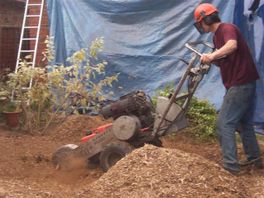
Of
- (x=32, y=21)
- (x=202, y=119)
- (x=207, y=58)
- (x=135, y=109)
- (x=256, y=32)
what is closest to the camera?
(x=207, y=58)

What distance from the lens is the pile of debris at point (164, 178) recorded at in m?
4.97

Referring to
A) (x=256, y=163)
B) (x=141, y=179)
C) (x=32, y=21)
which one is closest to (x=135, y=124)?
(x=141, y=179)

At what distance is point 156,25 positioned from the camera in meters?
9.60

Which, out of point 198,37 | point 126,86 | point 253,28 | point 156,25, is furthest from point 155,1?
point 253,28

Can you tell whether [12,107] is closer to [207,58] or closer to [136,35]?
[136,35]

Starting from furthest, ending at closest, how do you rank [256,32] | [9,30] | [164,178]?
1. [9,30]
2. [256,32]
3. [164,178]

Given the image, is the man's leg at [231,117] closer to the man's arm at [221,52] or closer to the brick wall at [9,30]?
the man's arm at [221,52]

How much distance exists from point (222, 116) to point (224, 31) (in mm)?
926

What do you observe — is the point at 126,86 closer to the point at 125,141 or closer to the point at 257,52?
the point at 257,52

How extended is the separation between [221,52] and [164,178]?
1.48 meters

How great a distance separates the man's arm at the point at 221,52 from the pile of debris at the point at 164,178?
1.01 metres

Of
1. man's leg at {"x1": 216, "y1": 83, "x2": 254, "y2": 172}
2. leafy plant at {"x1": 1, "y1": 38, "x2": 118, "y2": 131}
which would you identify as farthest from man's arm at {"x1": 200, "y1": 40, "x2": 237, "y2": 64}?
leafy plant at {"x1": 1, "y1": 38, "x2": 118, "y2": 131}

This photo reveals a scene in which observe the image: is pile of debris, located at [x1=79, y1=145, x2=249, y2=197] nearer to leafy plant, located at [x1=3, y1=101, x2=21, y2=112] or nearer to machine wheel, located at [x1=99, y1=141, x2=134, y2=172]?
machine wheel, located at [x1=99, y1=141, x2=134, y2=172]

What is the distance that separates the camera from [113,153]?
20.1ft
